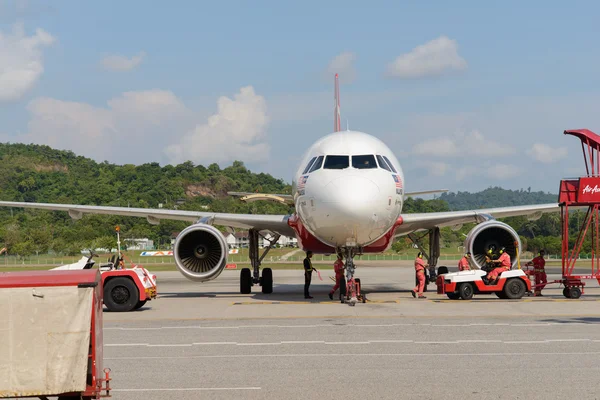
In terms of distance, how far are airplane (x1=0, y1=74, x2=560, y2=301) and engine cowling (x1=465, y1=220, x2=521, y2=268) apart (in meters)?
0.03

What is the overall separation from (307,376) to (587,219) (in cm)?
1534

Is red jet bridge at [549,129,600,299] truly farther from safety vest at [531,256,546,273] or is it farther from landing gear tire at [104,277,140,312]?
landing gear tire at [104,277,140,312]

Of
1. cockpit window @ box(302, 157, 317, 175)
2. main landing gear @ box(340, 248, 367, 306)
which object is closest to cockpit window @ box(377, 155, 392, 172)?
cockpit window @ box(302, 157, 317, 175)

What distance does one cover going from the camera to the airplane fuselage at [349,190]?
58.4 ft

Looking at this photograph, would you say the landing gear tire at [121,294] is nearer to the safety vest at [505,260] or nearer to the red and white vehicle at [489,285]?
the red and white vehicle at [489,285]

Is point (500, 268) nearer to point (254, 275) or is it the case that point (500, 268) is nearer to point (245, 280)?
point (254, 275)

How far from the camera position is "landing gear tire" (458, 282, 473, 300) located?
20.6 metres

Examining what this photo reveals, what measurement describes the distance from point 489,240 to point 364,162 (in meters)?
5.53

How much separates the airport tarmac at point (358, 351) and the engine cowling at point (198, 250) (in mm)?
2893

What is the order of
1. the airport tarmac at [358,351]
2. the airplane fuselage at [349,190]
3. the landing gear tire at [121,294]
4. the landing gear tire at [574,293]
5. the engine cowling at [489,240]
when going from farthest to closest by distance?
the engine cowling at [489,240] → the landing gear tire at [574,293] → the landing gear tire at [121,294] → the airplane fuselage at [349,190] → the airport tarmac at [358,351]

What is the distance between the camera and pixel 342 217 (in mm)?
17828

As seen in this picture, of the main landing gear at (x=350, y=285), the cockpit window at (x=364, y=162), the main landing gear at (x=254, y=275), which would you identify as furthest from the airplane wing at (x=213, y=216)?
the cockpit window at (x=364, y=162)

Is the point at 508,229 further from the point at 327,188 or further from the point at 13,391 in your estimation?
the point at 13,391

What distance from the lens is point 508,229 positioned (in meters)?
21.8
